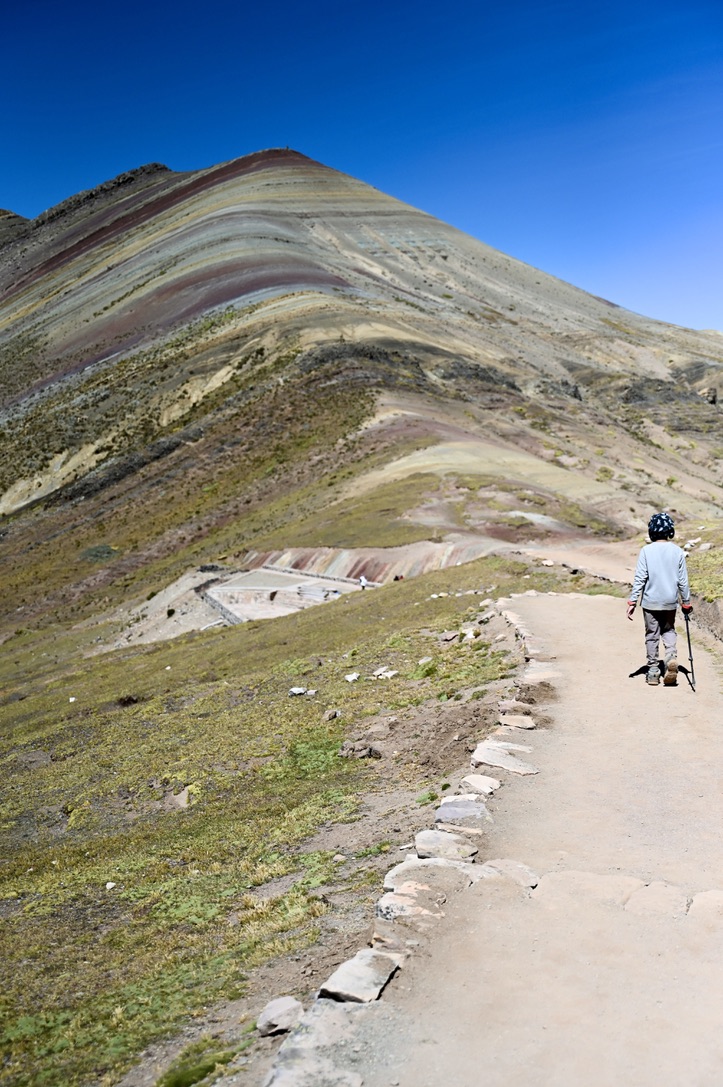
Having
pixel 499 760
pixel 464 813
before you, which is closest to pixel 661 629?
pixel 499 760

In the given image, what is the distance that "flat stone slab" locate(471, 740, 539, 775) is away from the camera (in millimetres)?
9688

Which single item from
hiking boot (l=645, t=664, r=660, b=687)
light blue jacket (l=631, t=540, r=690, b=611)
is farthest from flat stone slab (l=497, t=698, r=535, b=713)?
light blue jacket (l=631, t=540, r=690, b=611)

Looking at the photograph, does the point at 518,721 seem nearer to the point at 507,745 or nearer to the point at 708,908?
the point at 507,745

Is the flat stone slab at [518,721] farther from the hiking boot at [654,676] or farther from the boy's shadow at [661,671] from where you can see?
the boy's shadow at [661,671]

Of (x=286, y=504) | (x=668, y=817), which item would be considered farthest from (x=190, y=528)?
(x=668, y=817)

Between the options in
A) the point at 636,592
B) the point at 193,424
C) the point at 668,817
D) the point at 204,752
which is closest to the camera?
the point at 668,817

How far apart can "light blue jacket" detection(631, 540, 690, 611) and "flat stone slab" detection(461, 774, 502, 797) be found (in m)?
4.23

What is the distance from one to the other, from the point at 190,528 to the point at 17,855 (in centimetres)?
3871

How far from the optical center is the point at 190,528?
51.3 m

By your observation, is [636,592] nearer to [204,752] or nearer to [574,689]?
[574,689]

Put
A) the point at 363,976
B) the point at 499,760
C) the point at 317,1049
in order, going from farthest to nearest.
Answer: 1. the point at 499,760
2. the point at 363,976
3. the point at 317,1049

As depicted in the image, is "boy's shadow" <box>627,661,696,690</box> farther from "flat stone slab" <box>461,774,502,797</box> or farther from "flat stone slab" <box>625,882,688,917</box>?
"flat stone slab" <box>625,882,688,917</box>

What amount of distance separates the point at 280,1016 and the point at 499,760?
4637 mm

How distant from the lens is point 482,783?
363 inches
